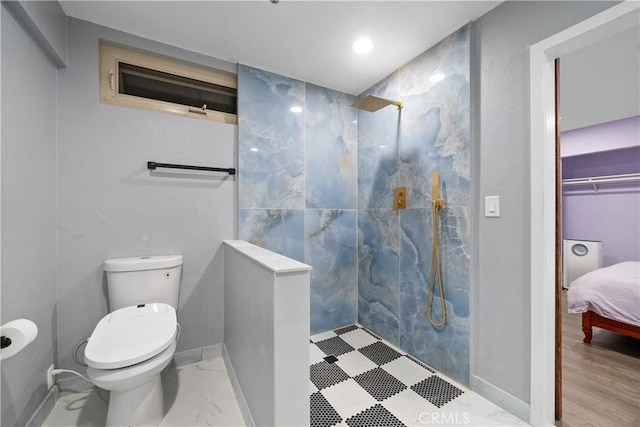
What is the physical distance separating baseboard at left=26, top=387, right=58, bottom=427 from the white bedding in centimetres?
378

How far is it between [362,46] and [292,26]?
51cm

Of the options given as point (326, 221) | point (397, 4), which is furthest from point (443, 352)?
point (397, 4)

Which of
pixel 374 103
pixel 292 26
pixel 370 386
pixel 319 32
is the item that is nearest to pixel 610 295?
pixel 370 386

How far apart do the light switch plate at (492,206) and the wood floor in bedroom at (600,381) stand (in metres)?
1.13

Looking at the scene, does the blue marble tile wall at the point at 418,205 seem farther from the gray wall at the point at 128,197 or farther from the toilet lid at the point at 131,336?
the toilet lid at the point at 131,336

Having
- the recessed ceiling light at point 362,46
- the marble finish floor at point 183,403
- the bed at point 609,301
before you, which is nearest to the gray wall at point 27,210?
the marble finish floor at point 183,403

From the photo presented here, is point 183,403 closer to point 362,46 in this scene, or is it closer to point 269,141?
point 269,141

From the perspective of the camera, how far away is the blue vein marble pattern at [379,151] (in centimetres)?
218

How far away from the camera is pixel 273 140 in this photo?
2.19 meters

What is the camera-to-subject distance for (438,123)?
1799 mm

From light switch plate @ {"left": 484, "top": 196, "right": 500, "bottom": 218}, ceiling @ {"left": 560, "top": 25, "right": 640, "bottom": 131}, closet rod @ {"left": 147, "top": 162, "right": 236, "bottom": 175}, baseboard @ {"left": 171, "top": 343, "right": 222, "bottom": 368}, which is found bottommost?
baseboard @ {"left": 171, "top": 343, "right": 222, "bottom": 368}

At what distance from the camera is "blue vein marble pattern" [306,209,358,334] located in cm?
240

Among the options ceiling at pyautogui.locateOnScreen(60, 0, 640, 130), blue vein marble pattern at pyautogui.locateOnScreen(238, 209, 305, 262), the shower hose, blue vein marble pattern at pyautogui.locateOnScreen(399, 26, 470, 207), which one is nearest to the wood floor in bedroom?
the shower hose

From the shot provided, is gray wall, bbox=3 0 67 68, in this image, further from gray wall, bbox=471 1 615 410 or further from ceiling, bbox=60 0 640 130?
gray wall, bbox=471 1 615 410
